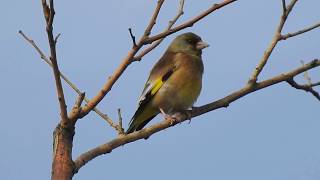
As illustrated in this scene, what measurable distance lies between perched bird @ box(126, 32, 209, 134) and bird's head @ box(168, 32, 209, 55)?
492 mm

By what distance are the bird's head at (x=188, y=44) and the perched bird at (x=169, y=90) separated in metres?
0.49

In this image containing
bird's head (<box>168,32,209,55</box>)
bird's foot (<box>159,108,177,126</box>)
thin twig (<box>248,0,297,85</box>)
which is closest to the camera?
thin twig (<box>248,0,297,85</box>)

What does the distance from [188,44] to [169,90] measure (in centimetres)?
128

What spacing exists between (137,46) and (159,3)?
295 mm

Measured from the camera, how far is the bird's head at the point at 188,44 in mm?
7551

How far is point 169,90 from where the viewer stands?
6.57 metres

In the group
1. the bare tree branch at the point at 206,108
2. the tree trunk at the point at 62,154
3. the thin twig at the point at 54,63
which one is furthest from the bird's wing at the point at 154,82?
the thin twig at the point at 54,63

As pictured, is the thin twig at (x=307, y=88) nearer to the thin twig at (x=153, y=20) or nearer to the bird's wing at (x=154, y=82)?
the thin twig at (x=153, y=20)

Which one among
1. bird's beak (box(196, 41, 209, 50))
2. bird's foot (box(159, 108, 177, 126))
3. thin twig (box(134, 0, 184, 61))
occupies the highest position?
thin twig (box(134, 0, 184, 61))

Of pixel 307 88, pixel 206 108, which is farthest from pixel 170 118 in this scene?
pixel 307 88

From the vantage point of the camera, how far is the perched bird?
6.52 metres

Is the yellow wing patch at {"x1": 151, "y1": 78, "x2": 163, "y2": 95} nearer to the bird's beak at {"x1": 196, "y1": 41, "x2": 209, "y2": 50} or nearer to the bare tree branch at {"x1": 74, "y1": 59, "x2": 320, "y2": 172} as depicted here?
the bird's beak at {"x1": 196, "y1": 41, "x2": 209, "y2": 50}

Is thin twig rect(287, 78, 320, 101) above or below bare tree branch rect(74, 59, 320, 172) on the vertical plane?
below

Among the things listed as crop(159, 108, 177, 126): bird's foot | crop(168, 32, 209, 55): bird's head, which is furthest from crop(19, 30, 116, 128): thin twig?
crop(168, 32, 209, 55): bird's head
